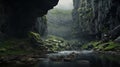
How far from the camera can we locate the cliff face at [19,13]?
125 meters

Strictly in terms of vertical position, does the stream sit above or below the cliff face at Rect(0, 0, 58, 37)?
below

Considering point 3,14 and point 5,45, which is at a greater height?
point 3,14

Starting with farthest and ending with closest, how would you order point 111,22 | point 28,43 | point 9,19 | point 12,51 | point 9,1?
point 111,22 → point 28,43 → point 9,19 → point 9,1 → point 12,51

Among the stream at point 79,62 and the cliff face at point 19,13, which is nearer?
the stream at point 79,62

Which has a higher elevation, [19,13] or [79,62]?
[19,13]

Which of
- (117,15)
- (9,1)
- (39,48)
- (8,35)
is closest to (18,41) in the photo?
(8,35)

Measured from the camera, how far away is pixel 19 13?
145 meters

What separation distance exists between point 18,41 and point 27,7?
22.4 metres

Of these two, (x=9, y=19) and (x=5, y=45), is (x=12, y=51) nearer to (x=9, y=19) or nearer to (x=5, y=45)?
(x=5, y=45)

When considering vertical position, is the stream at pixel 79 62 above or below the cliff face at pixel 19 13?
below

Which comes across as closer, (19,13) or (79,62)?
(79,62)

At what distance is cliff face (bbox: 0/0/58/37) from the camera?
125 metres

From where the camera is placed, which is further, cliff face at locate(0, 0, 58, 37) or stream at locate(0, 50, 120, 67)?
cliff face at locate(0, 0, 58, 37)

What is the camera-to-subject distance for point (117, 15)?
170625 millimetres
